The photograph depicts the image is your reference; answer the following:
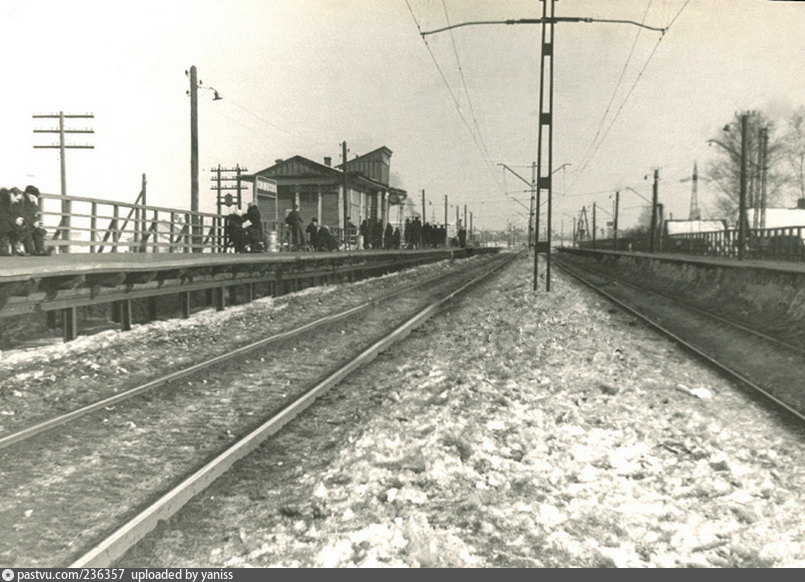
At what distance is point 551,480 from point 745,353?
8.28 metres

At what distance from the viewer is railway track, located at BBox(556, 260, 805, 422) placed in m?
8.45

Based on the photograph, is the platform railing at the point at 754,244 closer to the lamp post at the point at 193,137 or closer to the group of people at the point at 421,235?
the group of people at the point at 421,235

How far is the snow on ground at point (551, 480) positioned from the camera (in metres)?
3.83

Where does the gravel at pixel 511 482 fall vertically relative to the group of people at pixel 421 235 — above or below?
below

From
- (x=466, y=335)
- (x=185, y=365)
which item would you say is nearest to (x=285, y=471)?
(x=185, y=365)

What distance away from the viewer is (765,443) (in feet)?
19.9

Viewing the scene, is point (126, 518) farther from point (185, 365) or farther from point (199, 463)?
point (185, 365)

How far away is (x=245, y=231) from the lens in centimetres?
2433

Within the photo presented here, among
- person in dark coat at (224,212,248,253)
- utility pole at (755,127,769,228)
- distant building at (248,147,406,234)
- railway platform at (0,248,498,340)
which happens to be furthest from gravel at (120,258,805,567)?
utility pole at (755,127,769,228)

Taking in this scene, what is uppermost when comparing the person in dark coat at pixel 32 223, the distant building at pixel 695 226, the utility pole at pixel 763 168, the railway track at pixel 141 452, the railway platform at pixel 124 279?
the utility pole at pixel 763 168

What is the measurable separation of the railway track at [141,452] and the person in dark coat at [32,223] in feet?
24.8

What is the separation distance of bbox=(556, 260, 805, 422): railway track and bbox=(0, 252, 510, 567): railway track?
15.9 ft

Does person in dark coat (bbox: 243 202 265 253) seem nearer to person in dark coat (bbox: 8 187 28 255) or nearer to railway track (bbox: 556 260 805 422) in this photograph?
person in dark coat (bbox: 8 187 28 255)

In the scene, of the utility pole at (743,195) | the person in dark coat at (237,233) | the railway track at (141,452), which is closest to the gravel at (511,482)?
the railway track at (141,452)
